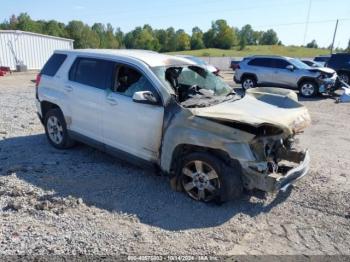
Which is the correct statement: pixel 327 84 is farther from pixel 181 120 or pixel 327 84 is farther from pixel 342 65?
pixel 181 120

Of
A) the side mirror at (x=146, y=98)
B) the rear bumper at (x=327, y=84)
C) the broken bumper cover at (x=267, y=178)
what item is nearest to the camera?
the broken bumper cover at (x=267, y=178)

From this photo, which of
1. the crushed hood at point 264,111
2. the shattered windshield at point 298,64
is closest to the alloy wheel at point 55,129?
the crushed hood at point 264,111

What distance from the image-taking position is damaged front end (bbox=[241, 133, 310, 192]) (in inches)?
165

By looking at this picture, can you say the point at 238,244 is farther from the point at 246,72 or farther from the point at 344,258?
the point at 246,72

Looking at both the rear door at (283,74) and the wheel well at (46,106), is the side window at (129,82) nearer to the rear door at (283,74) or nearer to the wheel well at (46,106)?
the wheel well at (46,106)

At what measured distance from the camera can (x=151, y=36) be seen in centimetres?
10962

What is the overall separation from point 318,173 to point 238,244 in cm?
263

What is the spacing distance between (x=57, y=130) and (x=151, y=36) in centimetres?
10702

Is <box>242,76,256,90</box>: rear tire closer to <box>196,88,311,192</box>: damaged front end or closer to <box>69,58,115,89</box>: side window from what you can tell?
<box>196,88,311,192</box>: damaged front end

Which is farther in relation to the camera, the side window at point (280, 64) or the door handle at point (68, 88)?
the side window at point (280, 64)

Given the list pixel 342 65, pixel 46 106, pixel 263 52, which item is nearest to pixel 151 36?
pixel 263 52

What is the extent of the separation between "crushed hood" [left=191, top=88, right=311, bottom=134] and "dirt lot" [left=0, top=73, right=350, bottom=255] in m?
1.03

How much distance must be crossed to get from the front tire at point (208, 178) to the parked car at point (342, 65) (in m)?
17.0

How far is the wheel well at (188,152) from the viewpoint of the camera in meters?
4.42
